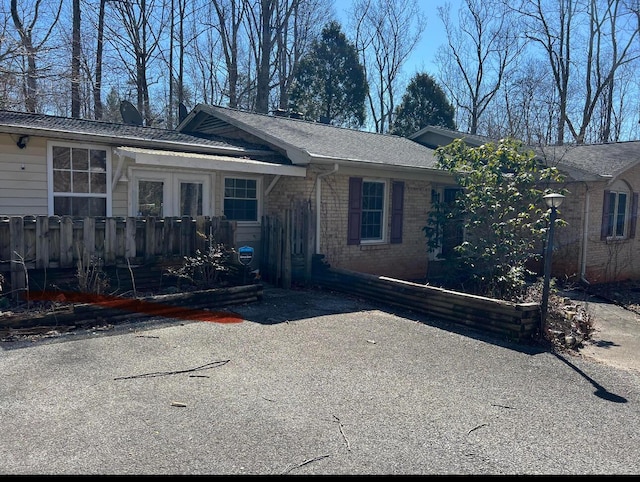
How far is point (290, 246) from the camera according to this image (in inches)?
388

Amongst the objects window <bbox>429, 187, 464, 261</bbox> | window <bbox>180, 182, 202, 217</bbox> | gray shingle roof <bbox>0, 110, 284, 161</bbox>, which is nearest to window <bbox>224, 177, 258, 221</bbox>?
window <bbox>180, 182, 202, 217</bbox>

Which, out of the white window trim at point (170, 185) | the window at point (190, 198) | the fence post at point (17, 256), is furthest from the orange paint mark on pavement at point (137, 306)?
the window at point (190, 198)

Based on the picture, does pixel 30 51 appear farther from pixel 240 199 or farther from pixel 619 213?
pixel 619 213

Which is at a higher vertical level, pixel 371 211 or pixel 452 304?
pixel 371 211

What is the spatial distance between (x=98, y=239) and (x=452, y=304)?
5.44 metres

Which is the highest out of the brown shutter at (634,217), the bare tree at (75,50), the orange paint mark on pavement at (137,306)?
the bare tree at (75,50)

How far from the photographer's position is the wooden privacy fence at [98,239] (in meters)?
6.84

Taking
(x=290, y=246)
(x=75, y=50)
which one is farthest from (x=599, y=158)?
(x=75, y=50)

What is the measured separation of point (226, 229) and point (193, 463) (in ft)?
19.1

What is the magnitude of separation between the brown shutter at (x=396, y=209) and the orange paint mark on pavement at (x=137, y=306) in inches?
222

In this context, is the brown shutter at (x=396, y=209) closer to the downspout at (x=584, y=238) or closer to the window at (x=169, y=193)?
the window at (x=169, y=193)

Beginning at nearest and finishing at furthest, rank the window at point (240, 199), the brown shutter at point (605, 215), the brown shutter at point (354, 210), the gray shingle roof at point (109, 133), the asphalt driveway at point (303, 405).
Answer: the asphalt driveway at point (303, 405), the gray shingle roof at point (109, 133), the window at point (240, 199), the brown shutter at point (354, 210), the brown shutter at point (605, 215)

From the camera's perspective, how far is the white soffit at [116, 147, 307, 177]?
8422 millimetres
